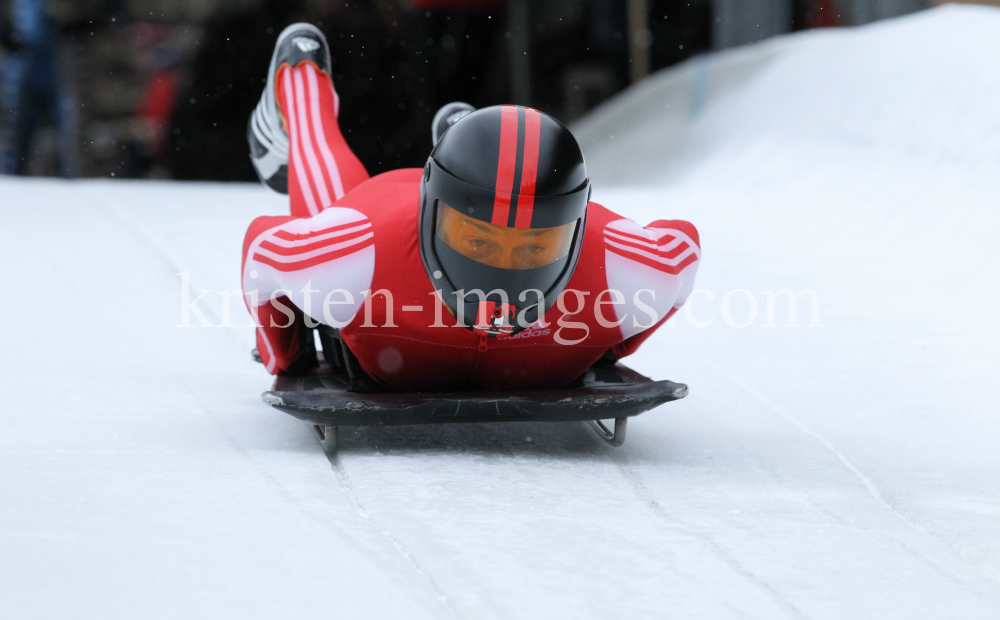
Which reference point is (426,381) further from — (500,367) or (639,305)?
(639,305)

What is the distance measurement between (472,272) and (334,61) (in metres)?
7.63

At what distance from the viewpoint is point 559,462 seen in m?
2.60

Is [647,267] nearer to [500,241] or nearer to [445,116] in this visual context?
[500,241]

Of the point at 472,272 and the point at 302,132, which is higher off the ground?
the point at 302,132

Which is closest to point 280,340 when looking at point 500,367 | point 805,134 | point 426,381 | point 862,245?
point 426,381

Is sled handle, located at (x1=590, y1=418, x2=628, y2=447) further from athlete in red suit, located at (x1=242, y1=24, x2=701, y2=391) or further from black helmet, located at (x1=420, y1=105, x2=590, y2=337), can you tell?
black helmet, located at (x1=420, y1=105, x2=590, y2=337)

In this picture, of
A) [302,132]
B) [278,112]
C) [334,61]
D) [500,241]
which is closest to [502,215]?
[500,241]

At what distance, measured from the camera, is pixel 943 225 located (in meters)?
5.17

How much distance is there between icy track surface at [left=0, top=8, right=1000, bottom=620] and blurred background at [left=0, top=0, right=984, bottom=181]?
261 cm

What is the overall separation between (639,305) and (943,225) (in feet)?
10.1

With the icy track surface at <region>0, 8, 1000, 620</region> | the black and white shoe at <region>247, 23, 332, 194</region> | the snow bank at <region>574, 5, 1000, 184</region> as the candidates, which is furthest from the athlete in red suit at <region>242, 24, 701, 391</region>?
the snow bank at <region>574, 5, 1000, 184</region>

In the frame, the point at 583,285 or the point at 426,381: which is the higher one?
the point at 583,285

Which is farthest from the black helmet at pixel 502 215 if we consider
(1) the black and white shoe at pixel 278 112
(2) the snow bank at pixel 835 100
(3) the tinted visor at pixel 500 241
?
(2) the snow bank at pixel 835 100

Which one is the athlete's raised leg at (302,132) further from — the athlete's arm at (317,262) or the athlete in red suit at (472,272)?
the athlete's arm at (317,262)
